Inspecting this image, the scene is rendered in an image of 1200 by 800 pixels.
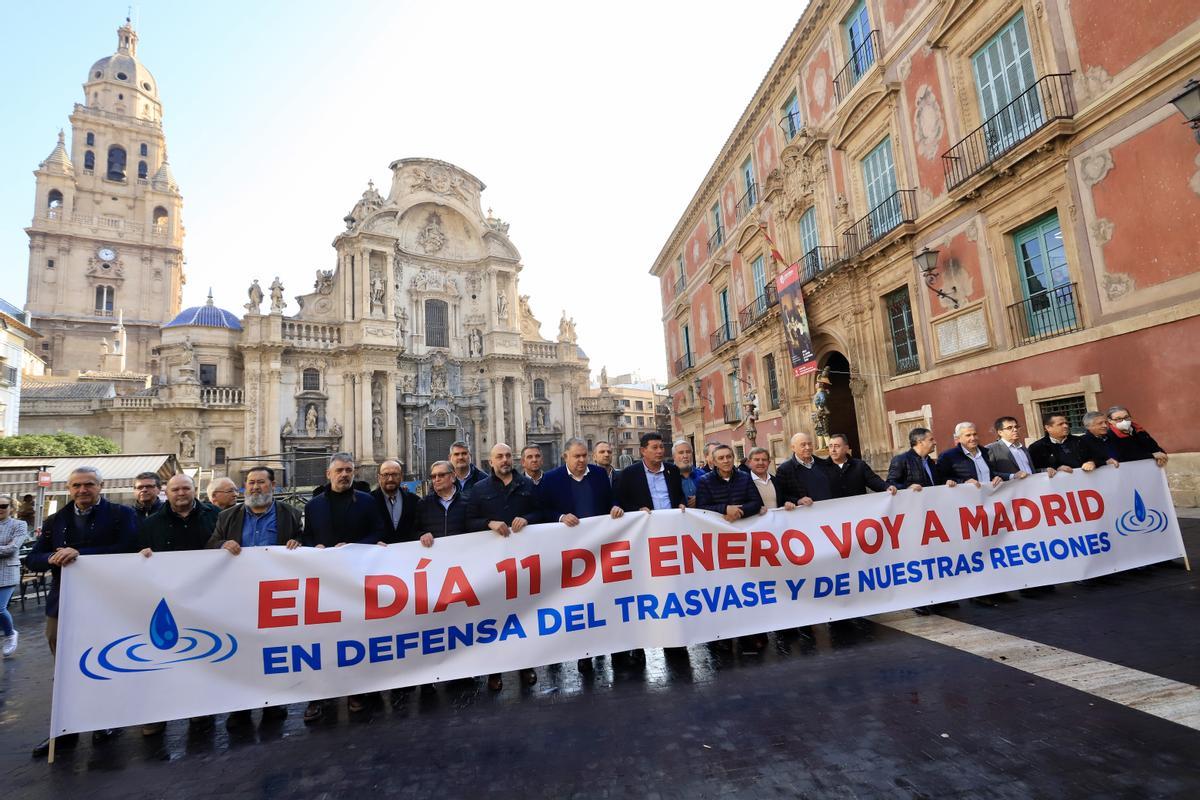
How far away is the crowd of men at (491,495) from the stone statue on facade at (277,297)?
2812cm

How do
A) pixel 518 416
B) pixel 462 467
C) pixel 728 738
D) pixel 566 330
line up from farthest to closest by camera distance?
pixel 566 330, pixel 518 416, pixel 462 467, pixel 728 738

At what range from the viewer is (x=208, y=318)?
31.7 m

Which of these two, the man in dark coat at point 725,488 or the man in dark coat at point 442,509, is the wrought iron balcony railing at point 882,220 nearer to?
the man in dark coat at point 725,488

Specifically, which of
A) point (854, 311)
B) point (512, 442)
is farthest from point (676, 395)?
point (854, 311)

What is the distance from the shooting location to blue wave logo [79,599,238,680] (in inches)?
Answer: 144

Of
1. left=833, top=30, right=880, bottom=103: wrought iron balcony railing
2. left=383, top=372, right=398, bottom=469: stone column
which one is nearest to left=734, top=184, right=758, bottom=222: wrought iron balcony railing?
left=833, top=30, right=880, bottom=103: wrought iron balcony railing

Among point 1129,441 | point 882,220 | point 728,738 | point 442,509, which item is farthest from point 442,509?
point 882,220

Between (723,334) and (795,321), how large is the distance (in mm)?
6657

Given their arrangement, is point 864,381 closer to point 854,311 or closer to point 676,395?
point 854,311

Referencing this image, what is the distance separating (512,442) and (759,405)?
1874 cm

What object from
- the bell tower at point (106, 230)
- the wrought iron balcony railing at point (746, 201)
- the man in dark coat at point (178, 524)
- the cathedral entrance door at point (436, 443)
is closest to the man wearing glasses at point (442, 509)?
the man in dark coat at point (178, 524)

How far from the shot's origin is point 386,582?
4.09 m

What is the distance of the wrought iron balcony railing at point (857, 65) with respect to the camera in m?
13.8

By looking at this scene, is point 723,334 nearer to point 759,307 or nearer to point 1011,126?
point 759,307
